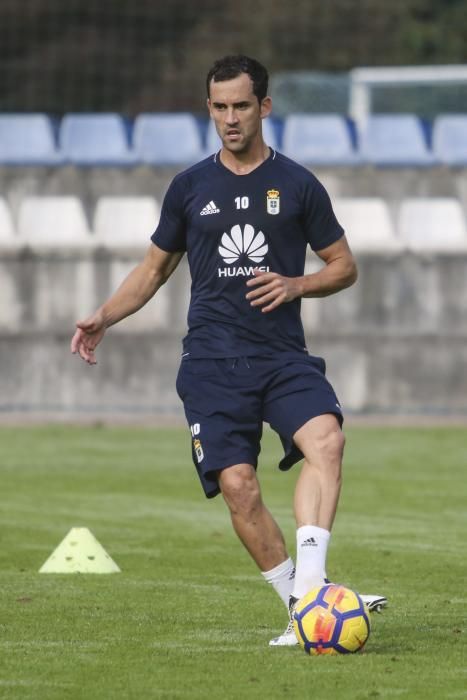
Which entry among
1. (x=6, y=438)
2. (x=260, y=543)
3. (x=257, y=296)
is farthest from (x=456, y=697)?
(x=6, y=438)

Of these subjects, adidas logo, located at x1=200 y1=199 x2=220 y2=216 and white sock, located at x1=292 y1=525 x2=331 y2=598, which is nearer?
white sock, located at x1=292 y1=525 x2=331 y2=598

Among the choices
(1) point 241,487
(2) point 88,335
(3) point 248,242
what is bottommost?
(1) point 241,487

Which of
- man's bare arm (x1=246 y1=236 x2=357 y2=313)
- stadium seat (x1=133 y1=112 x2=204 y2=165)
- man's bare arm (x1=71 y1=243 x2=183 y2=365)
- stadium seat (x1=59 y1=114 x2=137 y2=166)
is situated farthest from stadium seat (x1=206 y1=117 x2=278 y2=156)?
man's bare arm (x1=246 y1=236 x2=357 y2=313)

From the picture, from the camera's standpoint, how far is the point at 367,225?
19.6m

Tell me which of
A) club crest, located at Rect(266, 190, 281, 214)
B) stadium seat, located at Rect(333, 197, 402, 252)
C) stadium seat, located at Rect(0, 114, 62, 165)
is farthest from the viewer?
stadium seat, located at Rect(0, 114, 62, 165)

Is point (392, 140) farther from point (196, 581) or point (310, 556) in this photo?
point (310, 556)

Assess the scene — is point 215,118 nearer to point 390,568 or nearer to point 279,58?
point 390,568

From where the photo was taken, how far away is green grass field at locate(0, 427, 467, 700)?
20.6 ft

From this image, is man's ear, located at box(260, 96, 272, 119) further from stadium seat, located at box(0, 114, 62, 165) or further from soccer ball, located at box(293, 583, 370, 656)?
stadium seat, located at box(0, 114, 62, 165)

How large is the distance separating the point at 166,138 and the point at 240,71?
1554 cm

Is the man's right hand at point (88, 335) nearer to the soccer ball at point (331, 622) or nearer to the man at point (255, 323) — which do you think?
the man at point (255, 323)

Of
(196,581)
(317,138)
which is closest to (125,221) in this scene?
(317,138)

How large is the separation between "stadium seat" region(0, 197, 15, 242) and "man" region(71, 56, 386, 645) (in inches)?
500

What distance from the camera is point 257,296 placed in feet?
23.1
